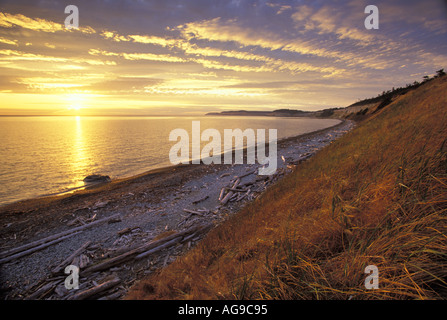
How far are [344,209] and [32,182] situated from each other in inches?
990

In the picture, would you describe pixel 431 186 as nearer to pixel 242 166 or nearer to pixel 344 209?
pixel 344 209

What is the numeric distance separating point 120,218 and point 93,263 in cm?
354

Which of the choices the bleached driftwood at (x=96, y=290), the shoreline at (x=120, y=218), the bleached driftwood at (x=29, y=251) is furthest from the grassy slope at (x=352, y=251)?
the bleached driftwood at (x=29, y=251)

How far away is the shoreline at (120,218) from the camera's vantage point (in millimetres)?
6097

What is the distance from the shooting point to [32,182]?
17984mm

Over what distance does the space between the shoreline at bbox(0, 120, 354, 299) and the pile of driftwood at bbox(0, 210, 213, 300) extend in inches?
3.0

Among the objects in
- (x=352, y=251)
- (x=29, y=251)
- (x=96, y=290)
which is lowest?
(x=29, y=251)

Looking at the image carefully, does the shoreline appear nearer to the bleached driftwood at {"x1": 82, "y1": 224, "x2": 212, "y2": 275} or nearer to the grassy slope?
the bleached driftwood at {"x1": 82, "y1": 224, "x2": 212, "y2": 275}

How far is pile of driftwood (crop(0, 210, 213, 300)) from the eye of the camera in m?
5.16

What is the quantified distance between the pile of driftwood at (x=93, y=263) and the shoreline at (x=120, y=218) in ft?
0.25

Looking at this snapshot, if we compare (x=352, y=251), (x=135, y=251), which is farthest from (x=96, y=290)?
(x=352, y=251)

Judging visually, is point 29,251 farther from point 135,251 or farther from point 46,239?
point 135,251

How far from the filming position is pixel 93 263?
6316 mm
